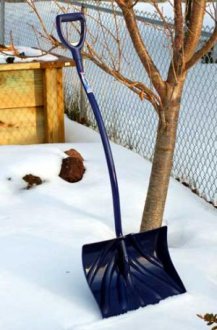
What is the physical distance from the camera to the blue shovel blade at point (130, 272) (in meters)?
2.67

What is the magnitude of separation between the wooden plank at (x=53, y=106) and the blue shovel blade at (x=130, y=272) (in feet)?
7.60

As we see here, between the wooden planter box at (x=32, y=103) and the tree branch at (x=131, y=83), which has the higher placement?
the tree branch at (x=131, y=83)

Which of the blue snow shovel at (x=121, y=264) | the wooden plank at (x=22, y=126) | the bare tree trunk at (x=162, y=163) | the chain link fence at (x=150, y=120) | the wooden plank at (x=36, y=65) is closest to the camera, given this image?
the blue snow shovel at (x=121, y=264)

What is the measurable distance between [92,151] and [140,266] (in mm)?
1948

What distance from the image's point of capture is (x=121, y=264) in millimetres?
2773

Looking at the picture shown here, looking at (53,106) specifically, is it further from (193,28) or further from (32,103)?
(193,28)

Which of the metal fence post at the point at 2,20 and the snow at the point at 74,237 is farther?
the metal fence post at the point at 2,20

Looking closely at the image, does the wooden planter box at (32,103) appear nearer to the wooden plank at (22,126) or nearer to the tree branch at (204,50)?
the wooden plank at (22,126)

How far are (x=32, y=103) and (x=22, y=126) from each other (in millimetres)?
A: 202

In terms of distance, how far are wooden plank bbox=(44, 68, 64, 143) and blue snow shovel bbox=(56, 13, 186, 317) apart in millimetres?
2187

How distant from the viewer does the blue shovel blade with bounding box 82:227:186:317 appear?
105 inches

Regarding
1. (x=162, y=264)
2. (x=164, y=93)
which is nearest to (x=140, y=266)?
(x=162, y=264)

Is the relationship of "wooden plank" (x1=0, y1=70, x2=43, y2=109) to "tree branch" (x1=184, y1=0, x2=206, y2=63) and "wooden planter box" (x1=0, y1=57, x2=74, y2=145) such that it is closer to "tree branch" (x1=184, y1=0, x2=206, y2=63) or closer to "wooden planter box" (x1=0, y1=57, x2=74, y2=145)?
"wooden planter box" (x1=0, y1=57, x2=74, y2=145)

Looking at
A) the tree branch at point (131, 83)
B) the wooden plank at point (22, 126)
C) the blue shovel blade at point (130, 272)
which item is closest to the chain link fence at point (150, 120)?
the wooden plank at point (22, 126)
